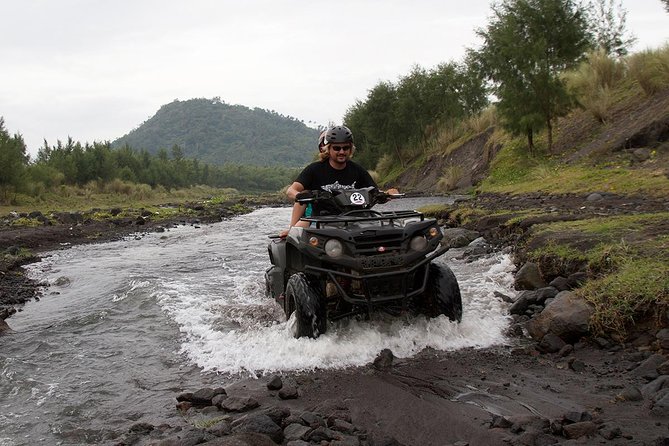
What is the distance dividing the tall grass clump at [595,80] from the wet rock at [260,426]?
22313 millimetres

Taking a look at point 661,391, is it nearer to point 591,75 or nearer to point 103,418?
point 103,418

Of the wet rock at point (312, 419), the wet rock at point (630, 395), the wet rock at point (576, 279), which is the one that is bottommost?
the wet rock at point (630, 395)

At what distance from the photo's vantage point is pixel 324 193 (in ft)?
20.8

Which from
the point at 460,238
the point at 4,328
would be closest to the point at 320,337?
the point at 4,328

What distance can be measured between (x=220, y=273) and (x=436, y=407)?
336 inches

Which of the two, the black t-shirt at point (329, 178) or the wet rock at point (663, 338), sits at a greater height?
the black t-shirt at point (329, 178)

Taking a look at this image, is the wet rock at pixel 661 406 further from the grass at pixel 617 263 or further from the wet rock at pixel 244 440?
the wet rock at pixel 244 440

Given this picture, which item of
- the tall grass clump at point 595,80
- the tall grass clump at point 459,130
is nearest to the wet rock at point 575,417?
the tall grass clump at point 595,80

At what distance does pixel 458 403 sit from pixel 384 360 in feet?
3.61

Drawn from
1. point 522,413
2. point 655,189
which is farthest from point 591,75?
point 522,413

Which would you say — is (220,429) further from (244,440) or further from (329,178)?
(329,178)

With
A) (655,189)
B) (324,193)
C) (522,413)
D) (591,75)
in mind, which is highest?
(591,75)

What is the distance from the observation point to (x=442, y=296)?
19.4ft

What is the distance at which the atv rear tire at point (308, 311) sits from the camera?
220 inches
